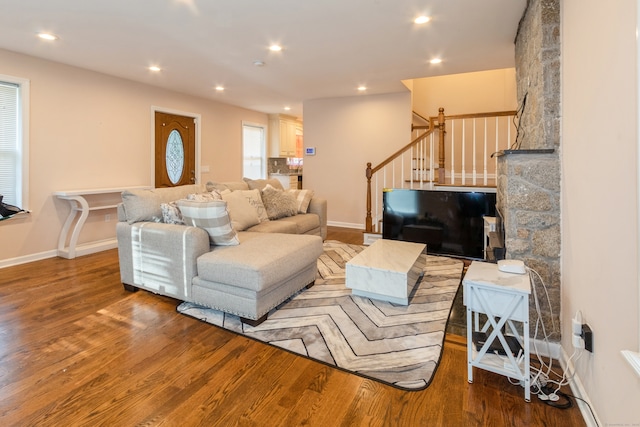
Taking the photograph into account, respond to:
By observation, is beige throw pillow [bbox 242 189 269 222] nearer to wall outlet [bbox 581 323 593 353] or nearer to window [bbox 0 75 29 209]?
window [bbox 0 75 29 209]

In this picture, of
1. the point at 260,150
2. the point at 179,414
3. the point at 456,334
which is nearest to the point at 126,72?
the point at 260,150

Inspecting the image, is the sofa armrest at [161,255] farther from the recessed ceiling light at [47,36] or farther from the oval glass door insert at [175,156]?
the oval glass door insert at [175,156]

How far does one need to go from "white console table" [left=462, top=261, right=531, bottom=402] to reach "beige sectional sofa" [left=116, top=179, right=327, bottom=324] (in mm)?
1294

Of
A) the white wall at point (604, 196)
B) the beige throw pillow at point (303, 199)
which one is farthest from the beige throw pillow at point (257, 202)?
the white wall at point (604, 196)

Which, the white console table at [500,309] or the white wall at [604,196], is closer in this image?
the white wall at [604,196]

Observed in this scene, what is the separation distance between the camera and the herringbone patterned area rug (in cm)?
191

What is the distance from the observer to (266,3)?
2721mm

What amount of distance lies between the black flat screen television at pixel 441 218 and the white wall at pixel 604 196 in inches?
85.0

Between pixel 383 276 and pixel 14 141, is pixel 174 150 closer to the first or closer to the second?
pixel 14 141

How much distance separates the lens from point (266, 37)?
11.1 ft

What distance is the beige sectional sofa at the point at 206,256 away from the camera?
2.37 metres

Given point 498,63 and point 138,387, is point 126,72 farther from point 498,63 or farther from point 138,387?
point 498,63

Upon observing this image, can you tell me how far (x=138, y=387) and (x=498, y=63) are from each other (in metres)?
4.94

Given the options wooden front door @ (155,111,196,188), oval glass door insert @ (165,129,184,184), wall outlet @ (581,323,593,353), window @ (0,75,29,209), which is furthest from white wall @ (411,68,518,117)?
window @ (0,75,29,209)
